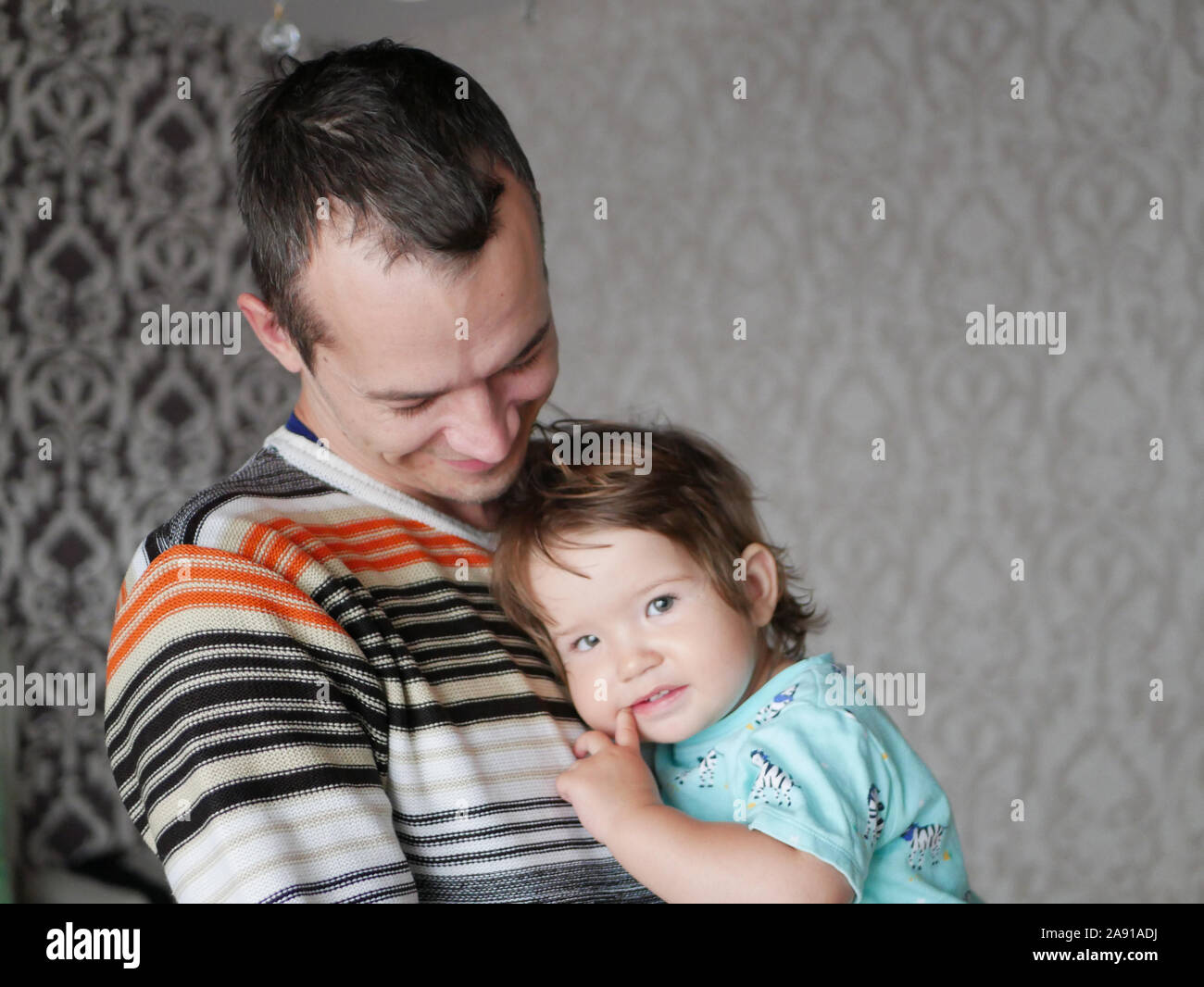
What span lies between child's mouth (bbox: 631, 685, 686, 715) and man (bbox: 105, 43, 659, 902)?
0.10m

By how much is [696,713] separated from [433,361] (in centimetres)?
43

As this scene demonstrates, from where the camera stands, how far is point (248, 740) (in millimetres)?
756

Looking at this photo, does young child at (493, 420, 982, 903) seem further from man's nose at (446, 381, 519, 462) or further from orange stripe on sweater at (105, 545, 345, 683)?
orange stripe on sweater at (105, 545, 345, 683)

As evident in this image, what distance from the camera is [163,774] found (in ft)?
2.52

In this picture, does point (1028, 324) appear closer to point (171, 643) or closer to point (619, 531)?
point (619, 531)

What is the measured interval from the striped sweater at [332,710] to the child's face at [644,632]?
0.17ft

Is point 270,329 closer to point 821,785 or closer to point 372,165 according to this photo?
point 372,165

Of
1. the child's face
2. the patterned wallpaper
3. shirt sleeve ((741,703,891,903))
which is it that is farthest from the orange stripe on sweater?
the patterned wallpaper

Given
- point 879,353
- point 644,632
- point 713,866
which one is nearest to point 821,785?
point 713,866

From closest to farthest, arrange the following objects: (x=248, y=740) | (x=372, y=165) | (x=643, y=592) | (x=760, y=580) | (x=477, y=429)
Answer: (x=248, y=740)
(x=372, y=165)
(x=477, y=429)
(x=643, y=592)
(x=760, y=580)

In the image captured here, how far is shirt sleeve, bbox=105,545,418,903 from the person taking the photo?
74 cm

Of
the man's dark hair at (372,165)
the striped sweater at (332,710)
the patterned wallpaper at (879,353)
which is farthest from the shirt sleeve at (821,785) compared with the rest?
the patterned wallpaper at (879,353)
